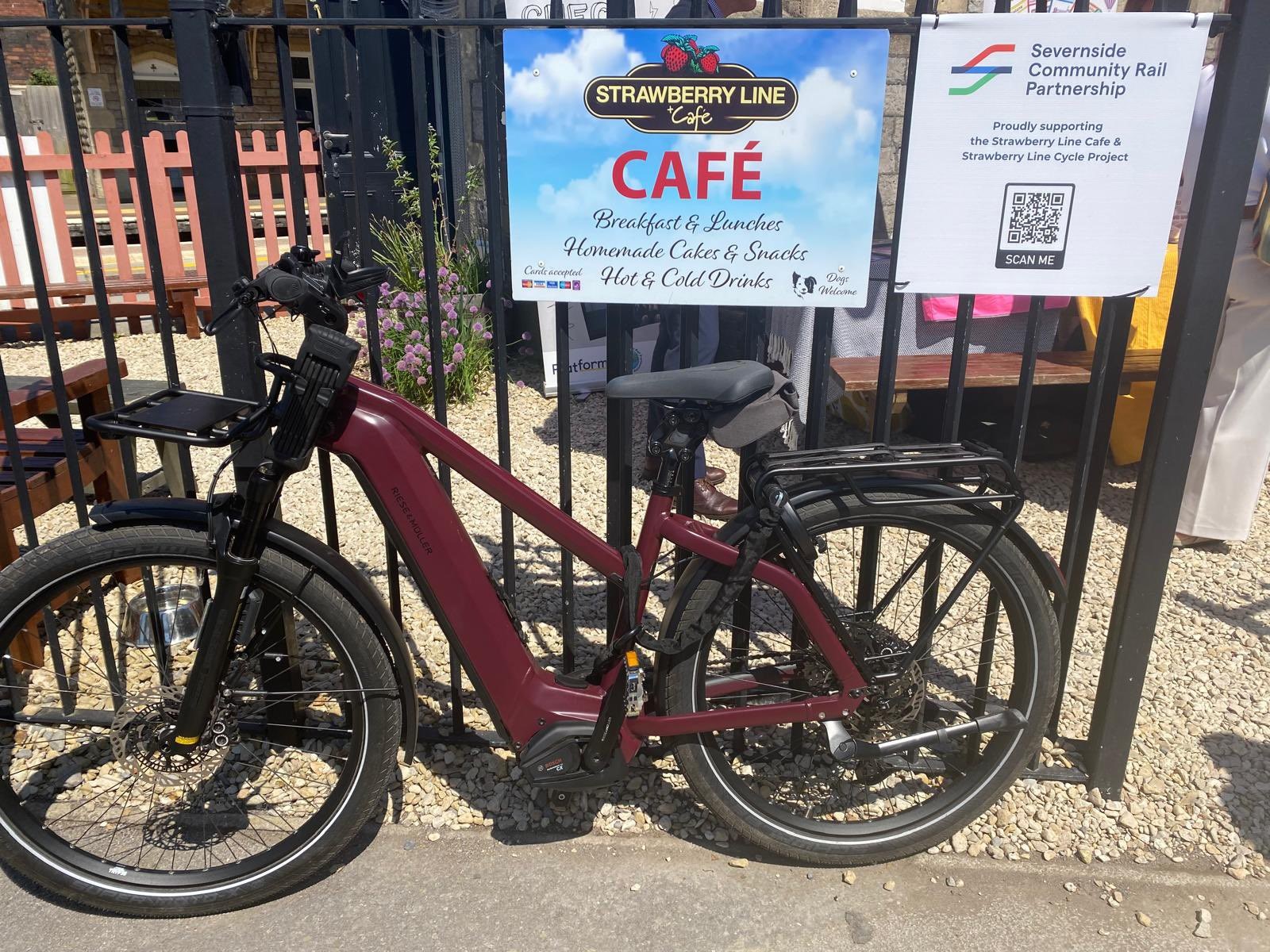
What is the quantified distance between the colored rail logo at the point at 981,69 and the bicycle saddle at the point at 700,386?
30.3 inches

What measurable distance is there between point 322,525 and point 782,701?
275 cm

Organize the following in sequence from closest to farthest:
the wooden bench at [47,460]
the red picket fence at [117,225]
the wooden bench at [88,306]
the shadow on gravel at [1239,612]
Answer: the wooden bench at [47,460]
the shadow on gravel at [1239,612]
the wooden bench at [88,306]
the red picket fence at [117,225]

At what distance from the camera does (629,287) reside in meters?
2.35

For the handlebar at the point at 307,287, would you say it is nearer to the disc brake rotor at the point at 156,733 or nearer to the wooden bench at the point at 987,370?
the disc brake rotor at the point at 156,733

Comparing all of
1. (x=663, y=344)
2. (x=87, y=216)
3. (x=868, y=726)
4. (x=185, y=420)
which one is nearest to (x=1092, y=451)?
(x=868, y=726)

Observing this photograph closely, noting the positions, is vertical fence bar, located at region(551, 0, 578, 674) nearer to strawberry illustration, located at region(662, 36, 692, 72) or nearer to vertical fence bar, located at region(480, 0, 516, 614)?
vertical fence bar, located at region(480, 0, 516, 614)

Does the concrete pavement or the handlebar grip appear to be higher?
the handlebar grip

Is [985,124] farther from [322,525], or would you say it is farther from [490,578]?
[322,525]

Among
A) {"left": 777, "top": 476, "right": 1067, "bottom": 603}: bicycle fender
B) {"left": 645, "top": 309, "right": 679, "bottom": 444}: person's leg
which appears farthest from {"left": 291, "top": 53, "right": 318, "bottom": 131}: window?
{"left": 777, "top": 476, "right": 1067, "bottom": 603}: bicycle fender

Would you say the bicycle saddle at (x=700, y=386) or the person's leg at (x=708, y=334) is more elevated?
the bicycle saddle at (x=700, y=386)

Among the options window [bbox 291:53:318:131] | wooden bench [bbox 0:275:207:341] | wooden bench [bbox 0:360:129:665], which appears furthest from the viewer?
window [bbox 291:53:318:131]

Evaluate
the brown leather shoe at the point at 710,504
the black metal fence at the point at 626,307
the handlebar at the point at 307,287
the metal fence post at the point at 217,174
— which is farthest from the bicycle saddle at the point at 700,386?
the brown leather shoe at the point at 710,504

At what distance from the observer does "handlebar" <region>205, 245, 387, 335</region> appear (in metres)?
1.96

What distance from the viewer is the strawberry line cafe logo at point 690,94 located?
2158 millimetres
